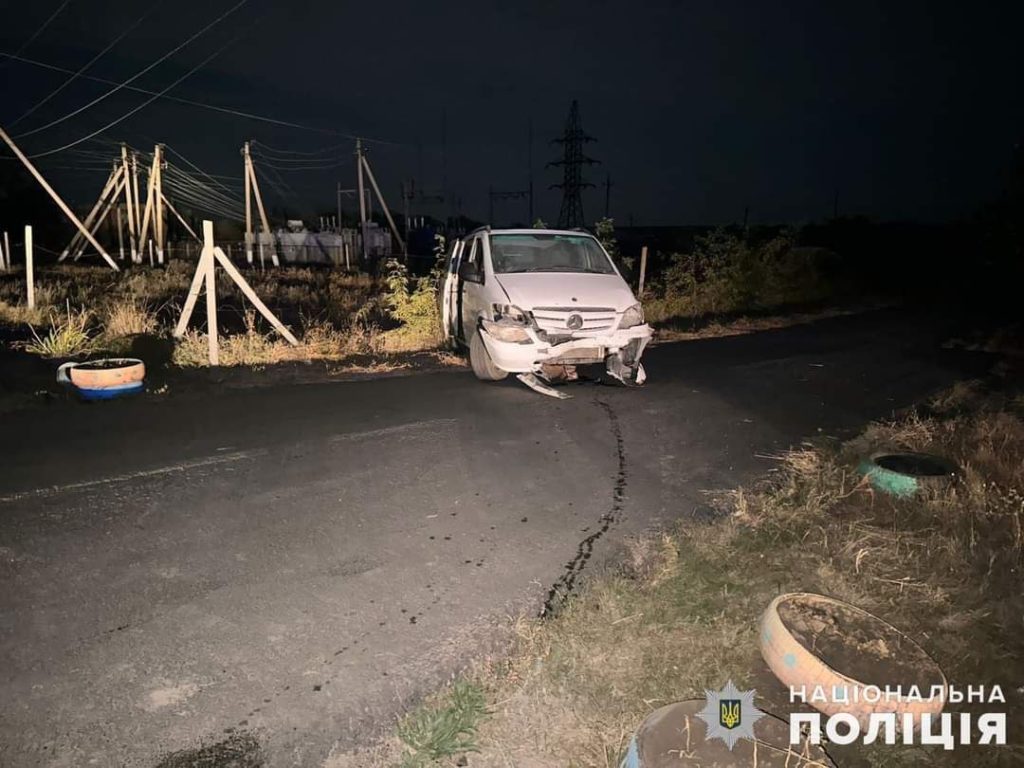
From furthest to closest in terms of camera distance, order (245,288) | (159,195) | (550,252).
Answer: (159,195), (245,288), (550,252)

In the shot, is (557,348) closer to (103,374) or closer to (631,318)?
(631,318)

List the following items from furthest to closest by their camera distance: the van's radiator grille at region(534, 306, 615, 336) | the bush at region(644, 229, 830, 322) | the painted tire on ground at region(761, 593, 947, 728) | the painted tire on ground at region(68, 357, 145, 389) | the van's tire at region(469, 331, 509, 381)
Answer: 1. the bush at region(644, 229, 830, 322)
2. the van's tire at region(469, 331, 509, 381)
3. the van's radiator grille at region(534, 306, 615, 336)
4. the painted tire on ground at region(68, 357, 145, 389)
5. the painted tire on ground at region(761, 593, 947, 728)

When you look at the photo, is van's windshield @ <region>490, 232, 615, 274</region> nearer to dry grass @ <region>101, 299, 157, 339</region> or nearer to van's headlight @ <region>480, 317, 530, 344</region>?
van's headlight @ <region>480, 317, 530, 344</region>

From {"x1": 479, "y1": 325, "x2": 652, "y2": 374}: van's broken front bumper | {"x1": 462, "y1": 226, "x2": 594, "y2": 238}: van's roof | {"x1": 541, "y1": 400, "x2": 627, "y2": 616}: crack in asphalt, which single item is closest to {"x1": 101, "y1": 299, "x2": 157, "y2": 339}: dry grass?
{"x1": 462, "y1": 226, "x2": 594, "y2": 238}: van's roof

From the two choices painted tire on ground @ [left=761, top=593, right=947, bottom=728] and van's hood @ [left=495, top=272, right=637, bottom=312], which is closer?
painted tire on ground @ [left=761, top=593, right=947, bottom=728]

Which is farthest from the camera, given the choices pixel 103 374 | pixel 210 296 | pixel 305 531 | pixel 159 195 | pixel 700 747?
pixel 159 195

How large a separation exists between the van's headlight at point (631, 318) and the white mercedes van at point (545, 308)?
1 cm

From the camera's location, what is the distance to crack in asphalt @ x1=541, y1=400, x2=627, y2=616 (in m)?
3.38

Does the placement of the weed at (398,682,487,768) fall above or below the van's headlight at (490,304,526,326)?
below

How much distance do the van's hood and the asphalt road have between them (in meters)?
1.12

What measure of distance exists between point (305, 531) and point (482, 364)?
14.0 ft

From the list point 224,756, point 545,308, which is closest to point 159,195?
point 545,308

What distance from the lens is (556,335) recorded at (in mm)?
7273

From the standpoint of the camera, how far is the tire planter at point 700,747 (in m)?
2.17
